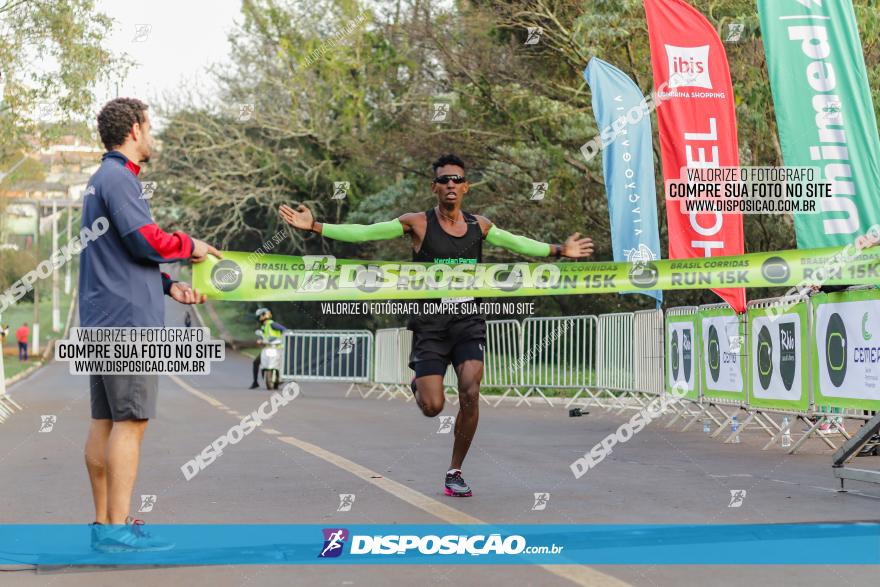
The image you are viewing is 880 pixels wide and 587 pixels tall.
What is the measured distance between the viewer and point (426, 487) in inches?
340

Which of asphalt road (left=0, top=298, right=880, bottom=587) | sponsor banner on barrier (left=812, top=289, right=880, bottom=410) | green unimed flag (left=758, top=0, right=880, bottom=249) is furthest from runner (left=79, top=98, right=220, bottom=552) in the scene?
green unimed flag (left=758, top=0, right=880, bottom=249)

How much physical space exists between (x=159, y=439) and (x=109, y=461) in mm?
8229

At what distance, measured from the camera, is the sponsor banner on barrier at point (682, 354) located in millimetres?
15453

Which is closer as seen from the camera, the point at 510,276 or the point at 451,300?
the point at 451,300

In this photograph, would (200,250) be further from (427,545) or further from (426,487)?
(426,487)

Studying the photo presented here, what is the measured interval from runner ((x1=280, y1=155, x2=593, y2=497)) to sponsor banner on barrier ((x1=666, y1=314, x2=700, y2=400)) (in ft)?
24.1

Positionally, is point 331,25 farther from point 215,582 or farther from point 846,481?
point 215,582

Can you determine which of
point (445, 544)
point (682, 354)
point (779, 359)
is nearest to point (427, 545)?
point (445, 544)

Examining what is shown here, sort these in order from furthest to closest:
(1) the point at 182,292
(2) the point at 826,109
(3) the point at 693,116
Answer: (3) the point at 693,116 → (2) the point at 826,109 → (1) the point at 182,292

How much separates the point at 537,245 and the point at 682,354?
8.01 m

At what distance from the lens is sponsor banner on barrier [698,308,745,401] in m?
13.8

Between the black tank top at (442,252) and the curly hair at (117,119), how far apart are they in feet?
9.42

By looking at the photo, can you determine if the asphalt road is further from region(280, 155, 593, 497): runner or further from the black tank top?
the black tank top

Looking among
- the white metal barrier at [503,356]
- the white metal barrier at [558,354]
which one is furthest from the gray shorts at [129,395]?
the white metal barrier at [503,356]
